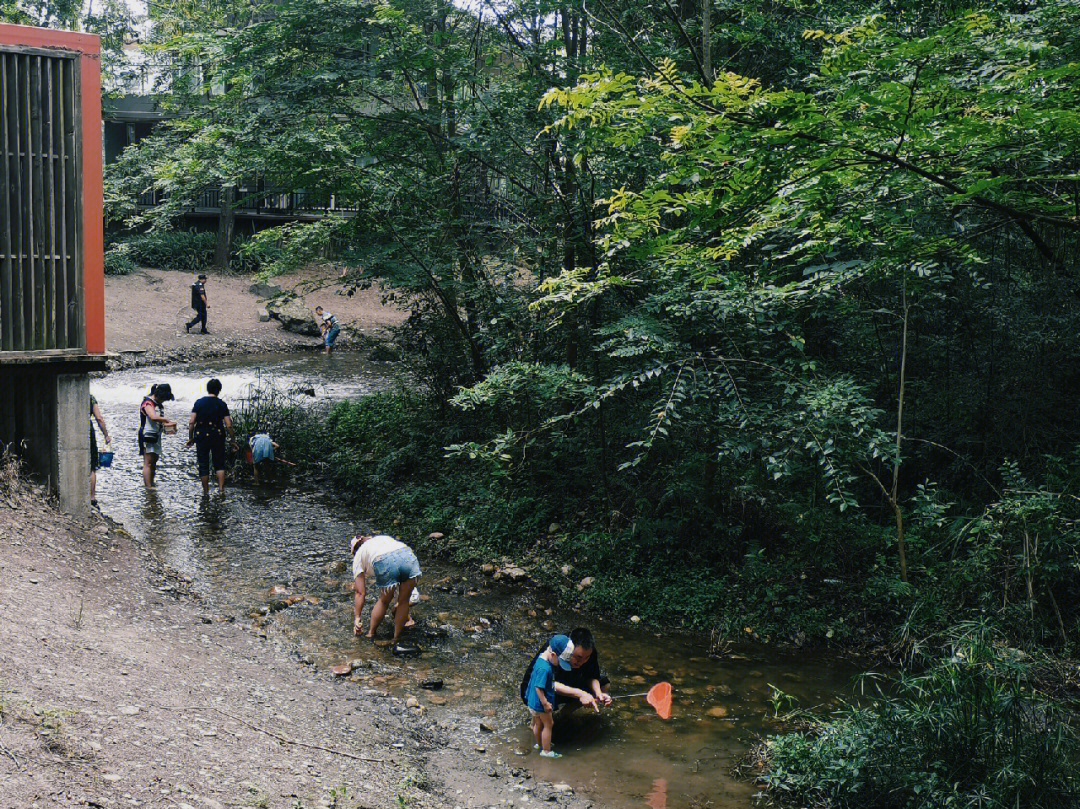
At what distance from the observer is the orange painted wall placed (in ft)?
28.5

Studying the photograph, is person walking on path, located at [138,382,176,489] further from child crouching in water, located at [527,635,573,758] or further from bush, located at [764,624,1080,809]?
bush, located at [764,624,1080,809]

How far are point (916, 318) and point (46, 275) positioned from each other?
10228mm

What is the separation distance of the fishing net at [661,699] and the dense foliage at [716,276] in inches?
76.6

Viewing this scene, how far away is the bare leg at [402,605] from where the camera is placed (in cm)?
820

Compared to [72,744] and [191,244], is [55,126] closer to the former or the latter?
[72,744]

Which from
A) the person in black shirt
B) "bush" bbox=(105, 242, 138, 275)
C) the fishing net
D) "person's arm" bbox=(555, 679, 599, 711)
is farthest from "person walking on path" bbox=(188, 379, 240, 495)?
→ "bush" bbox=(105, 242, 138, 275)

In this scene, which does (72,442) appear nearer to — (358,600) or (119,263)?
(358,600)

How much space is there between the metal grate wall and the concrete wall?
0.35m

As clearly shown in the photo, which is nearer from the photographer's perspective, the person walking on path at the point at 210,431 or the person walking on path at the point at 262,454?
the person walking on path at the point at 210,431

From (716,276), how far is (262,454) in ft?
27.4

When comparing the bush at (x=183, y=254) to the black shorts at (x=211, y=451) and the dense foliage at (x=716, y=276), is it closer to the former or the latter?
the dense foliage at (x=716, y=276)

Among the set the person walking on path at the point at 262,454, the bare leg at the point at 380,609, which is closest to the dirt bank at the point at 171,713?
the bare leg at the point at 380,609

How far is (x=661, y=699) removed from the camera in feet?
23.2

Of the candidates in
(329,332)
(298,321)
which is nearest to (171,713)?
(329,332)
